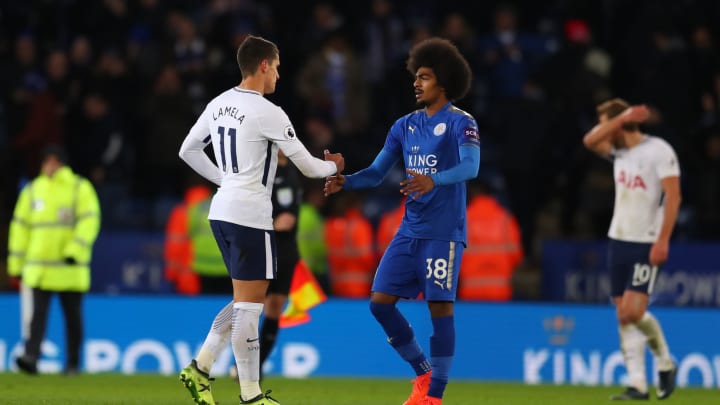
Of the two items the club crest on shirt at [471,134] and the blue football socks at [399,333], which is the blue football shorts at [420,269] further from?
the club crest on shirt at [471,134]

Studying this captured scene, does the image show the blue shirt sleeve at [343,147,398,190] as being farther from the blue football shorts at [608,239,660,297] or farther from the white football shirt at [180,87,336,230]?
the blue football shorts at [608,239,660,297]

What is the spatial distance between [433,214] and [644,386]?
3488mm

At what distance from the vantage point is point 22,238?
15.1 metres

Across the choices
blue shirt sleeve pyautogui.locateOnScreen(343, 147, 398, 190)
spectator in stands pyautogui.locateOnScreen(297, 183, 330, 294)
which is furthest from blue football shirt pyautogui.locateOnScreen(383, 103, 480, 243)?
spectator in stands pyautogui.locateOnScreen(297, 183, 330, 294)

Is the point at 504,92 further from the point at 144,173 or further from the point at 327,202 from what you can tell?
the point at 144,173

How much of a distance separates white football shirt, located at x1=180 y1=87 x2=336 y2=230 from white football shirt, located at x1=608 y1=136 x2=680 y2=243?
357 cm

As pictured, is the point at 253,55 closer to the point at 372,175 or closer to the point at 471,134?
the point at 372,175

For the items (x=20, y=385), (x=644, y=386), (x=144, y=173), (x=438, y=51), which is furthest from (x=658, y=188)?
(x=144, y=173)

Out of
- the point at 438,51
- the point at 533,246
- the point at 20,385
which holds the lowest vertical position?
the point at 20,385

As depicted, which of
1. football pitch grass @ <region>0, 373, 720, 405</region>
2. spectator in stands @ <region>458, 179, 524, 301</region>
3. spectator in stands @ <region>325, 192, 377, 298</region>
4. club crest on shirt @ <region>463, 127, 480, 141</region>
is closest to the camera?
club crest on shirt @ <region>463, 127, 480, 141</region>

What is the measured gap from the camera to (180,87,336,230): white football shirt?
9617 mm

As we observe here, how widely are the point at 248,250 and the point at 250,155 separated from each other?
0.63 metres

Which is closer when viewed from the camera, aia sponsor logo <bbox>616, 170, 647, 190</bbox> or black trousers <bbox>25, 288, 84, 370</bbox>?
aia sponsor logo <bbox>616, 170, 647, 190</bbox>

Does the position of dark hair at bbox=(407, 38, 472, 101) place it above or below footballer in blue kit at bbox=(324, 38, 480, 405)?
above
